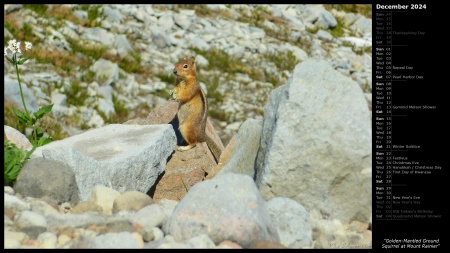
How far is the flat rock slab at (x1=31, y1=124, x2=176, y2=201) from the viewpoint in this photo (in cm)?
801

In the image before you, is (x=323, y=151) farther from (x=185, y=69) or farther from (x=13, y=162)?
(x=185, y=69)

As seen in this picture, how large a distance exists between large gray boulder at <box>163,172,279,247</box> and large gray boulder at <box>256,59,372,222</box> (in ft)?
3.51

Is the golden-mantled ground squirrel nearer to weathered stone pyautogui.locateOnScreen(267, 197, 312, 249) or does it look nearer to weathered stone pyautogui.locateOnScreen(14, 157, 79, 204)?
weathered stone pyautogui.locateOnScreen(14, 157, 79, 204)

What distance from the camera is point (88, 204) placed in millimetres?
7211

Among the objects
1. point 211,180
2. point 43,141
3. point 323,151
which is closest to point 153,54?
point 43,141

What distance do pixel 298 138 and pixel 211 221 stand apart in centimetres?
174

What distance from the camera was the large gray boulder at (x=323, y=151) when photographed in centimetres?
710

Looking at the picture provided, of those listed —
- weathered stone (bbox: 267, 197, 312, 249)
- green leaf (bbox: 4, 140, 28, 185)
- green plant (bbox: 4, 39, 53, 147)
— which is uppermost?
green plant (bbox: 4, 39, 53, 147)

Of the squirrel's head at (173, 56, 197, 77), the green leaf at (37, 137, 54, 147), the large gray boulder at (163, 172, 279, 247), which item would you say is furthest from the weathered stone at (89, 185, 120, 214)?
the squirrel's head at (173, 56, 197, 77)

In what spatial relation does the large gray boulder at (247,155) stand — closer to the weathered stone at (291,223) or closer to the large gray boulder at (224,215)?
the weathered stone at (291,223)

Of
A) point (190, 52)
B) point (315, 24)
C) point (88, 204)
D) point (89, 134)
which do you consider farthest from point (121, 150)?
point (315, 24)

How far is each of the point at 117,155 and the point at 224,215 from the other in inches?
123

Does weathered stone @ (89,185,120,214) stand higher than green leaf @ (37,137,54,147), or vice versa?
green leaf @ (37,137,54,147)

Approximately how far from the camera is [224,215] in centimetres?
600
